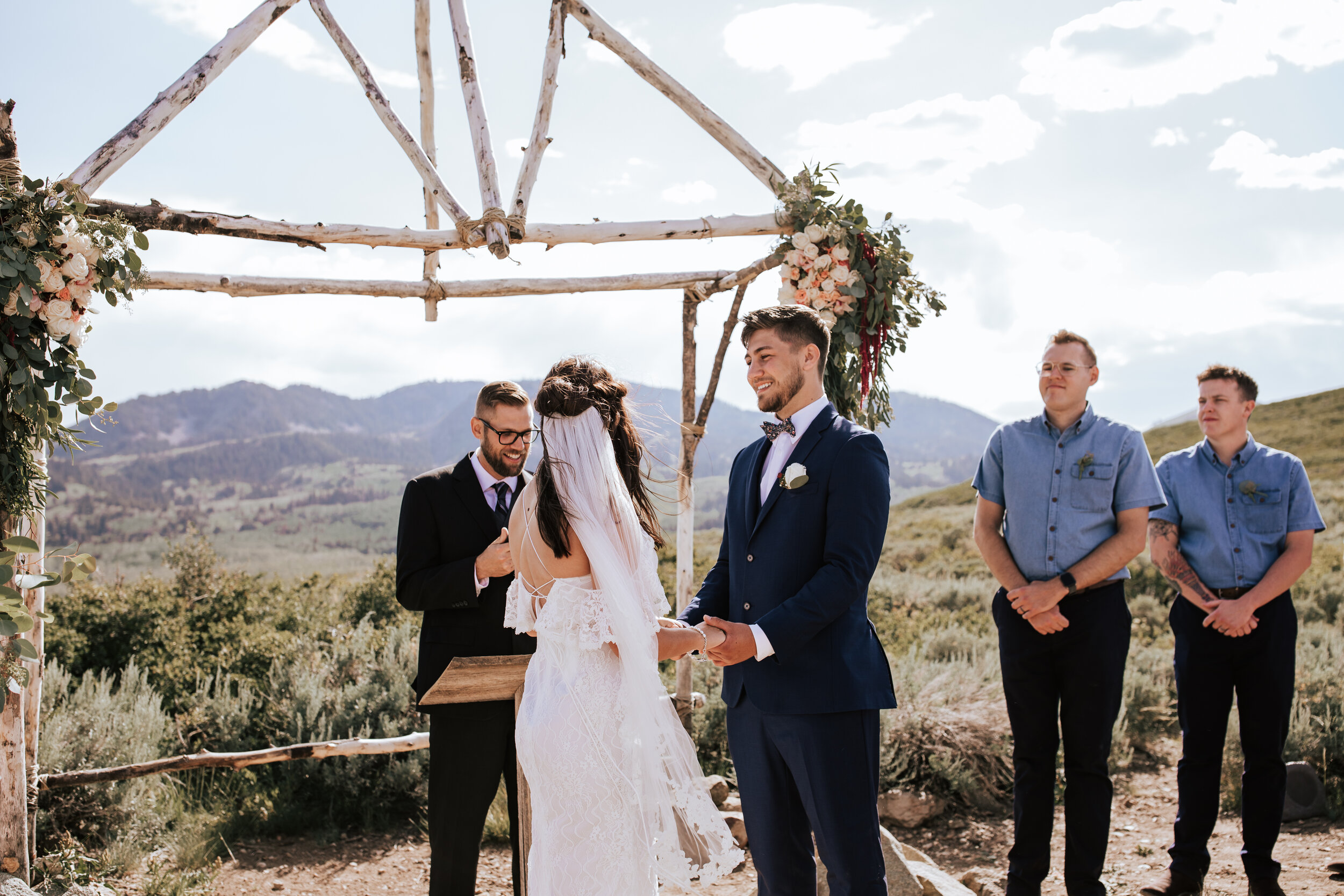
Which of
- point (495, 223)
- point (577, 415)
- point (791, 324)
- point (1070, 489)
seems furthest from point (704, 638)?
point (495, 223)

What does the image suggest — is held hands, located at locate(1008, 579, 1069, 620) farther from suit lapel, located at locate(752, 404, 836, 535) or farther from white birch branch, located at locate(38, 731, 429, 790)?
white birch branch, located at locate(38, 731, 429, 790)

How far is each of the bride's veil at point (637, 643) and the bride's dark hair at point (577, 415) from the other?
0.09ft

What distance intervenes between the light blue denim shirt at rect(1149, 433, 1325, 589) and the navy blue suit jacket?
7.19 feet

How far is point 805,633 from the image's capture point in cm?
281

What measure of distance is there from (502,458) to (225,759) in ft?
9.35

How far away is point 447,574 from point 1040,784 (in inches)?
107

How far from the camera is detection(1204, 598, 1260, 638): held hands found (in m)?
4.10

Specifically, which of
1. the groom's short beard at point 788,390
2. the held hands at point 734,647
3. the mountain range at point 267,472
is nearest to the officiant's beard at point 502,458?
the groom's short beard at point 788,390

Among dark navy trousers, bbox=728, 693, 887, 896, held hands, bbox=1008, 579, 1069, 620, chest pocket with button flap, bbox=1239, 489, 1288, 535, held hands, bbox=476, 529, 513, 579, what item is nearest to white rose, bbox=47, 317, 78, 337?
held hands, bbox=476, 529, 513, 579

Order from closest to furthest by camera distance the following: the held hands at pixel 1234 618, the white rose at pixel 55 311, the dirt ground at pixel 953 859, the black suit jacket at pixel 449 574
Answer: the white rose at pixel 55 311 < the black suit jacket at pixel 449 574 < the held hands at pixel 1234 618 < the dirt ground at pixel 953 859

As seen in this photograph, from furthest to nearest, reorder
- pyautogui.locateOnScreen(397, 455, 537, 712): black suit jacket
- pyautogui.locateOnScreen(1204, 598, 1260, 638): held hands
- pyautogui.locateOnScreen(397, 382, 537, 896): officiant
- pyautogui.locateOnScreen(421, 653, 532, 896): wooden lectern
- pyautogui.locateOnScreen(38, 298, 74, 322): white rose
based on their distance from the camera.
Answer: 1. pyautogui.locateOnScreen(1204, 598, 1260, 638): held hands
2. pyautogui.locateOnScreen(397, 455, 537, 712): black suit jacket
3. pyautogui.locateOnScreen(397, 382, 537, 896): officiant
4. pyautogui.locateOnScreen(38, 298, 74, 322): white rose
5. pyautogui.locateOnScreen(421, 653, 532, 896): wooden lectern

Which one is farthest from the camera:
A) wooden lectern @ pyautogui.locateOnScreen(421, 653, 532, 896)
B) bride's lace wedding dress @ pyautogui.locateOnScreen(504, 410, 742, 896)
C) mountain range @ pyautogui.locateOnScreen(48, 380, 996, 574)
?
mountain range @ pyautogui.locateOnScreen(48, 380, 996, 574)

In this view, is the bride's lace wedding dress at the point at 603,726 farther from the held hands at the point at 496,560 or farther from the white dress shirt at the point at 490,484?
the white dress shirt at the point at 490,484

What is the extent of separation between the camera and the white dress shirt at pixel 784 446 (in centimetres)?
313
